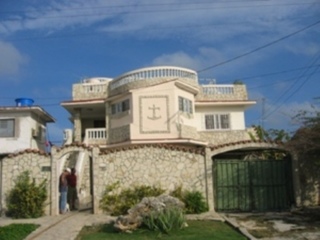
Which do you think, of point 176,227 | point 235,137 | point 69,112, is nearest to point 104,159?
point 176,227

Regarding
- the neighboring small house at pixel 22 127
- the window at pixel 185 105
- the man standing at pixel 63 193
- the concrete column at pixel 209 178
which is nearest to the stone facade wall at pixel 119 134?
the window at pixel 185 105

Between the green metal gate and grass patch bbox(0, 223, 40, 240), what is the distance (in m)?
7.19

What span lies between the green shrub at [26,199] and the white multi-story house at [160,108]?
10.3 meters

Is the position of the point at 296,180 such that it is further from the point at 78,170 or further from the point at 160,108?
the point at 78,170

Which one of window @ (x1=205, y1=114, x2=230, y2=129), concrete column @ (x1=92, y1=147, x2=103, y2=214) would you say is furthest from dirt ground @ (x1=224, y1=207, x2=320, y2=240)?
window @ (x1=205, y1=114, x2=230, y2=129)

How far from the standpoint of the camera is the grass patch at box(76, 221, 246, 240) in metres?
11.1

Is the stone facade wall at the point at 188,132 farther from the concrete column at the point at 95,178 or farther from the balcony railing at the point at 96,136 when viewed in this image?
the concrete column at the point at 95,178

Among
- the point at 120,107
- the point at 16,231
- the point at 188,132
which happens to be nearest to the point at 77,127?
the point at 120,107

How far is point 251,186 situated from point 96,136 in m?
14.4

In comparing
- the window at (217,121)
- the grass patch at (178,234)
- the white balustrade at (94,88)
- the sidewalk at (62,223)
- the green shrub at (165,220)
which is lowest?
the grass patch at (178,234)

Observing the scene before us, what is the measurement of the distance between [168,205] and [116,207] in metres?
4.10

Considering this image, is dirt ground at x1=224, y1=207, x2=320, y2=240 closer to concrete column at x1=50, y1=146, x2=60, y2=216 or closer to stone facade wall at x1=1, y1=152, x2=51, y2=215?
concrete column at x1=50, y1=146, x2=60, y2=216

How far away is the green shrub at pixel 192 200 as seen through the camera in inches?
629

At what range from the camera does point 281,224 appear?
42.5ft
